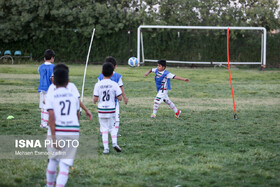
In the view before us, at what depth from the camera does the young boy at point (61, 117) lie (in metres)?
4.66

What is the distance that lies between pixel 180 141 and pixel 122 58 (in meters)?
23.8

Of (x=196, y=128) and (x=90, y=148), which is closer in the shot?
(x=90, y=148)

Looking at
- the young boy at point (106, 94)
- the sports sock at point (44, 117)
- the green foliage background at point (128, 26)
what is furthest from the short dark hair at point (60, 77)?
the green foliage background at point (128, 26)

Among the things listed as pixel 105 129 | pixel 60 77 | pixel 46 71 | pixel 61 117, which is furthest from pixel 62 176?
pixel 46 71

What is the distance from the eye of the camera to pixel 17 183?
17.5 ft

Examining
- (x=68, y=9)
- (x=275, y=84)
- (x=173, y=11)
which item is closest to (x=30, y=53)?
(x=68, y=9)

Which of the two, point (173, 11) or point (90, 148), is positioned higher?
point (173, 11)

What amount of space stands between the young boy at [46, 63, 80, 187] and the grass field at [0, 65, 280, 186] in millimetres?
836

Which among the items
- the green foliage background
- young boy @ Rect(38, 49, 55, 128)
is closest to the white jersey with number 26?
young boy @ Rect(38, 49, 55, 128)

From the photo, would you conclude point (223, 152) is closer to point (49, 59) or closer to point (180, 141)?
point (180, 141)

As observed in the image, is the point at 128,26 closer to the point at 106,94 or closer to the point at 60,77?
the point at 106,94

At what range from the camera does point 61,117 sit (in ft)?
15.4

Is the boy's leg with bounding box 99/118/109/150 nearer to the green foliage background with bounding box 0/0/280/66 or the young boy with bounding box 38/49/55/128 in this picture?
the young boy with bounding box 38/49/55/128

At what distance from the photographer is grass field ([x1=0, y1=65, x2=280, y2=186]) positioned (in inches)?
222
